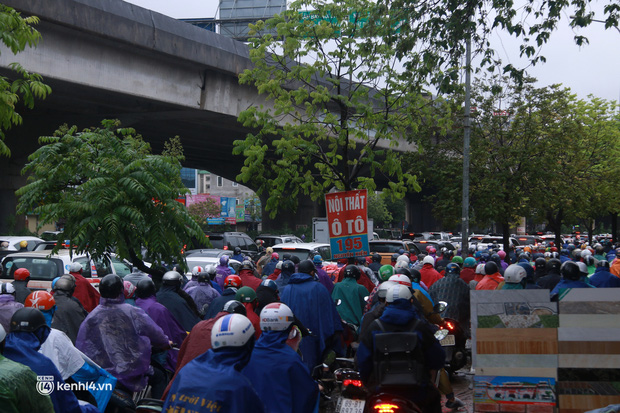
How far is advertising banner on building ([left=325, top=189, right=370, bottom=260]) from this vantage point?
12.9 meters

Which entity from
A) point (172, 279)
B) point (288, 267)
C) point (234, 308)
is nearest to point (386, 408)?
point (234, 308)

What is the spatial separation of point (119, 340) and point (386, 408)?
2.57 metres

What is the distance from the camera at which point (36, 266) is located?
43.2ft

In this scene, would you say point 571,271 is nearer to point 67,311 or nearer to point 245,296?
point 245,296

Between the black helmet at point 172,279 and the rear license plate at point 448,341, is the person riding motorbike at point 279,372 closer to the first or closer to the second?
the black helmet at point 172,279

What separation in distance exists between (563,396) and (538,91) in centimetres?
2049

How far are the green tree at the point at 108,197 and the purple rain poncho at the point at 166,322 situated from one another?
5.42 feet

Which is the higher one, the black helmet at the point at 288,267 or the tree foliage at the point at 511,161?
the tree foliage at the point at 511,161

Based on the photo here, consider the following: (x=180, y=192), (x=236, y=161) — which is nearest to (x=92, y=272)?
(x=180, y=192)

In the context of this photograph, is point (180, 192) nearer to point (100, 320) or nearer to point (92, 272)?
point (100, 320)

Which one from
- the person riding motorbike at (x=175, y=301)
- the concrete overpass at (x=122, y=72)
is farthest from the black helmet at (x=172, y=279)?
the concrete overpass at (x=122, y=72)

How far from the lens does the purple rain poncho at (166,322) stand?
25.0 feet

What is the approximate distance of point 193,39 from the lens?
24.8m

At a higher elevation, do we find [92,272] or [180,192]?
[180,192]
